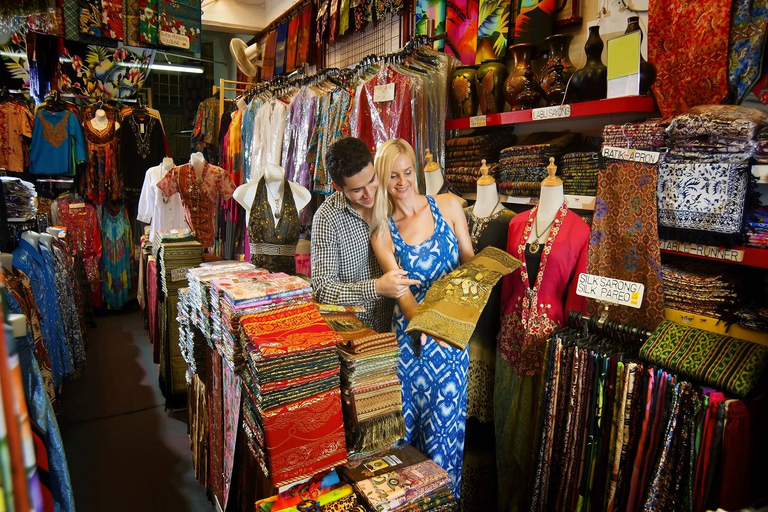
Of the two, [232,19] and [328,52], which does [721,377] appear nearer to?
[328,52]

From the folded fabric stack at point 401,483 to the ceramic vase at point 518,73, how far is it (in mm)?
1994

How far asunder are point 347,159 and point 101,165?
18.0 feet

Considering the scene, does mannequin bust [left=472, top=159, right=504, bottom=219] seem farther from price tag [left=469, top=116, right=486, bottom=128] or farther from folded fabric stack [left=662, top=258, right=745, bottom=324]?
folded fabric stack [left=662, top=258, right=745, bottom=324]

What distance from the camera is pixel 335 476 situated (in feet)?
4.70

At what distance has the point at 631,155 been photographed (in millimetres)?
1924

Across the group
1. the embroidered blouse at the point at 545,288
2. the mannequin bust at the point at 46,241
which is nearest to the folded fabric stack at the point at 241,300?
the embroidered blouse at the point at 545,288

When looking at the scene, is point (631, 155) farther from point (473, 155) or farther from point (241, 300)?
point (241, 300)

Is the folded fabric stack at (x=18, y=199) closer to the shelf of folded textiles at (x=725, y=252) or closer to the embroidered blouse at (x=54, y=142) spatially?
the embroidered blouse at (x=54, y=142)

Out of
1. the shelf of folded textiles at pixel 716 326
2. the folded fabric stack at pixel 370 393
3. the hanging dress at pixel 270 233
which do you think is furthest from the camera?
the hanging dress at pixel 270 233

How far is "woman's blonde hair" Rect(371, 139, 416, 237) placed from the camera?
75.1 inches

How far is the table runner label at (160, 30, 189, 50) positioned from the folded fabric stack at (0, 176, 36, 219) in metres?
1.48

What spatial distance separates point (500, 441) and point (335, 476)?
108 centimetres

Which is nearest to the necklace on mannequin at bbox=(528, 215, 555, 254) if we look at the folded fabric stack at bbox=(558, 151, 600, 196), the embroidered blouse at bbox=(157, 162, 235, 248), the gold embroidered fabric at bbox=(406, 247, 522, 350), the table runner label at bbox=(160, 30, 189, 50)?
the gold embroidered fabric at bbox=(406, 247, 522, 350)

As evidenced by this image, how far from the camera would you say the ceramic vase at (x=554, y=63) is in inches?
97.5
